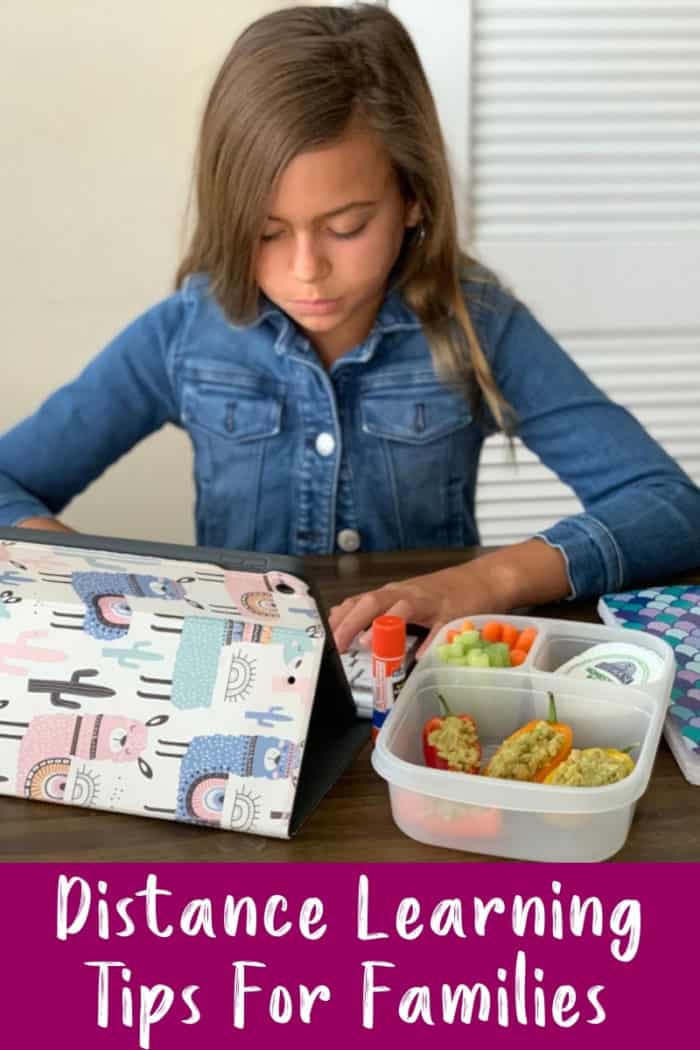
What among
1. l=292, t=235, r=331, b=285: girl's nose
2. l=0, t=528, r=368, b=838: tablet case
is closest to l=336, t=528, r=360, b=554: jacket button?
l=292, t=235, r=331, b=285: girl's nose

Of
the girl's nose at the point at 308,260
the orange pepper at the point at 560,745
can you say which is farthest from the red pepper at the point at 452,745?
the girl's nose at the point at 308,260

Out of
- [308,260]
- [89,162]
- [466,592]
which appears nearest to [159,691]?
[466,592]

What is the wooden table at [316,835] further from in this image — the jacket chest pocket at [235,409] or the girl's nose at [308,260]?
the jacket chest pocket at [235,409]

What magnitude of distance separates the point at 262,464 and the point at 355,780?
68cm

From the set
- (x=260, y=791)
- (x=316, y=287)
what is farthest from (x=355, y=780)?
(x=316, y=287)

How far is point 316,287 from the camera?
1312 mm

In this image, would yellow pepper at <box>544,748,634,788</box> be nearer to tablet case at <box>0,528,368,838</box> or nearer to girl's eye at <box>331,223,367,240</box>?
tablet case at <box>0,528,368,838</box>

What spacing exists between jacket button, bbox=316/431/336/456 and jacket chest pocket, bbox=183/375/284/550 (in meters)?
0.05

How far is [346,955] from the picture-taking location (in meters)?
0.80

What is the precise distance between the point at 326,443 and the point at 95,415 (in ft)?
0.92

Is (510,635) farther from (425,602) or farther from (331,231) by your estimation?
(331,231)

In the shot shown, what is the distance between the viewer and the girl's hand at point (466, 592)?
44.9 inches

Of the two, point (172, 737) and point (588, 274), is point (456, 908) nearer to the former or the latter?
point (172, 737)

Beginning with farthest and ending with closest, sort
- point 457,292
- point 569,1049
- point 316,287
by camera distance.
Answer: point 457,292 < point 316,287 < point 569,1049
